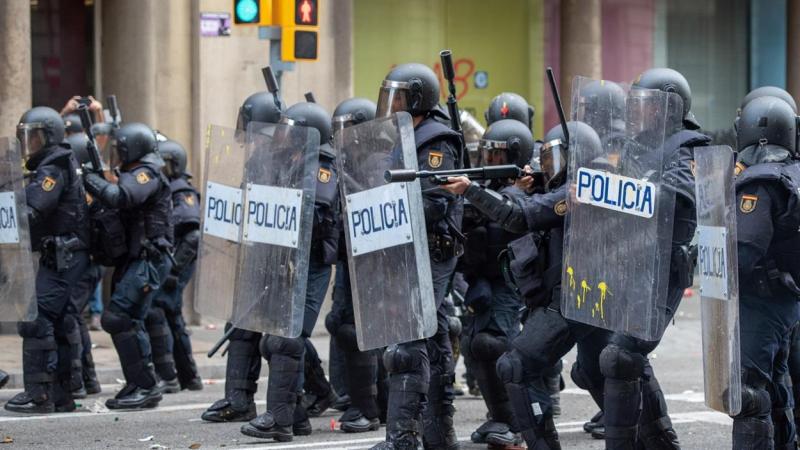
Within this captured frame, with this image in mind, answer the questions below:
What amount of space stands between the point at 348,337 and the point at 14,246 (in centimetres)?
209

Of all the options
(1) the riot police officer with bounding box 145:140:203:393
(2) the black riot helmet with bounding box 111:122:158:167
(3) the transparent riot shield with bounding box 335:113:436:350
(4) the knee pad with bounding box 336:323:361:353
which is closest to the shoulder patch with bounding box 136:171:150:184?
(2) the black riot helmet with bounding box 111:122:158:167

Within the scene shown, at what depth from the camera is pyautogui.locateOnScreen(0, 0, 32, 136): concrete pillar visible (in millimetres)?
13539

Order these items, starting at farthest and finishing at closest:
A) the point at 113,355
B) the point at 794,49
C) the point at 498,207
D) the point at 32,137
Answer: the point at 794,49
the point at 113,355
the point at 32,137
the point at 498,207

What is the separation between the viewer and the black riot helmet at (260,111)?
9.56m

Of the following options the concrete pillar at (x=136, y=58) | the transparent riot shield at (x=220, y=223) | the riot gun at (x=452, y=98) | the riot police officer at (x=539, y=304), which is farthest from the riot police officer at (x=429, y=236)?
the concrete pillar at (x=136, y=58)

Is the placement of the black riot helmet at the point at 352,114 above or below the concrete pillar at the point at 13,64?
below

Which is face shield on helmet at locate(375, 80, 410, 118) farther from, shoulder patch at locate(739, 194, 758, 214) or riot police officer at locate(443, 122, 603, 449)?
shoulder patch at locate(739, 194, 758, 214)

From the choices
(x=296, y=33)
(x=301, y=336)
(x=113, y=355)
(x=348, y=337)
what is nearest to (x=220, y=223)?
(x=301, y=336)

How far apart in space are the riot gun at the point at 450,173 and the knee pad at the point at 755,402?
1378 mm

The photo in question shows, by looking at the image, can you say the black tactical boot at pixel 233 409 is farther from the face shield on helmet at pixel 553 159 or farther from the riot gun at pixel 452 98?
the face shield on helmet at pixel 553 159

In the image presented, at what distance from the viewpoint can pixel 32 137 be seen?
992 cm

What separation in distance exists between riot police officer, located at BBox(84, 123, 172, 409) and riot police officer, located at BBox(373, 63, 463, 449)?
9.42ft

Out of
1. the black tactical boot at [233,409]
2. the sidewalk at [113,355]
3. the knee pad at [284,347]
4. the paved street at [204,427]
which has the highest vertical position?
the knee pad at [284,347]

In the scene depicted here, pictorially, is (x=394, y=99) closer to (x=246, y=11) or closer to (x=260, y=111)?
(x=260, y=111)
